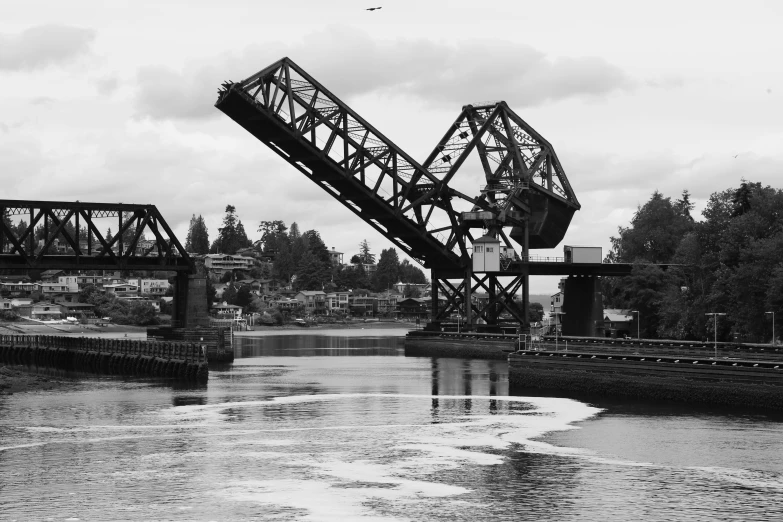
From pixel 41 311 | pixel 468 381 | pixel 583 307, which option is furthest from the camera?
pixel 41 311

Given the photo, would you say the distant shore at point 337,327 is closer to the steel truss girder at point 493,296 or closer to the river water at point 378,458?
the steel truss girder at point 493,296

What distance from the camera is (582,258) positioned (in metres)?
87.9

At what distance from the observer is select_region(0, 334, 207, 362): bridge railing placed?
60844 mm

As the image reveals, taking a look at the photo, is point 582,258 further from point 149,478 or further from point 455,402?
point 149,478

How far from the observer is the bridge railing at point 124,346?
2395 inches

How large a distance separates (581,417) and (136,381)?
27422mm

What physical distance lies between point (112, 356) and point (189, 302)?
939cm

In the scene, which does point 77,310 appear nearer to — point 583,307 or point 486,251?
point 583,307

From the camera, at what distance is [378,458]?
32031 millimetres

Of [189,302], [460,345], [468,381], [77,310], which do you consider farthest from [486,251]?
[77,310]

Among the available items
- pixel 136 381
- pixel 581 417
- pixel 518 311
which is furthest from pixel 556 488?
pixel 518 311

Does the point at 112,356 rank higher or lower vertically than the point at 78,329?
lower

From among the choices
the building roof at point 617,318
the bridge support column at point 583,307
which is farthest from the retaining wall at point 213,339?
the building roof at point 617,318

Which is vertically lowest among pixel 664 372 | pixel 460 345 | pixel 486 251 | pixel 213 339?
pixel 664 372
